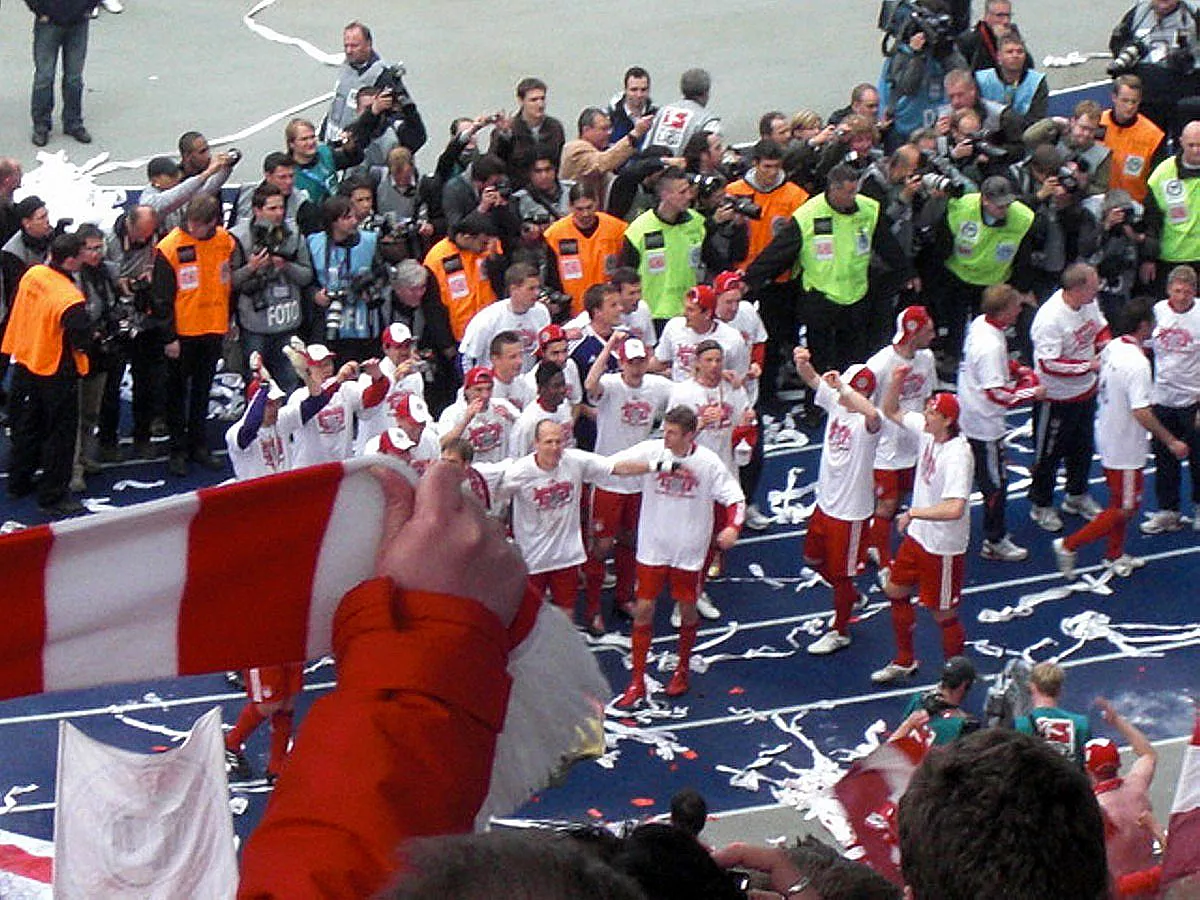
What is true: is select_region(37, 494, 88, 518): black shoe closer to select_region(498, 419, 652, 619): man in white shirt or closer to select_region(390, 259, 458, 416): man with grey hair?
select_region(390, 259, 458, 416): man with grey hair

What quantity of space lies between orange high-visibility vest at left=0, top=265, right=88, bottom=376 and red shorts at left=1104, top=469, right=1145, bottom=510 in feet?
18.7

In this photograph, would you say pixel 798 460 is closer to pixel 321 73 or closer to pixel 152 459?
pixel 152 459

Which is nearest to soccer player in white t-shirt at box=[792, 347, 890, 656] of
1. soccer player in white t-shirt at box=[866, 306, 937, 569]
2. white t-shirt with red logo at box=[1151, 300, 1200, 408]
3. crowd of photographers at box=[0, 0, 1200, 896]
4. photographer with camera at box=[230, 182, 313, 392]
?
crowd of photographers at box=[0, 0, 1200, 896]

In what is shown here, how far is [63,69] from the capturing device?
1852 cm

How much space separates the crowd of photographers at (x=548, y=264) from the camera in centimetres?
1191

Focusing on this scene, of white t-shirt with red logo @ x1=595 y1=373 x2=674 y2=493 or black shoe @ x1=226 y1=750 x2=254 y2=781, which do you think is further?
white t-shirt with red logo @ x1=595 y1=373 x2=674 y2=493

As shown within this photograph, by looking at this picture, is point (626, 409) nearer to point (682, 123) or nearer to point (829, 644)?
point (829, 644)

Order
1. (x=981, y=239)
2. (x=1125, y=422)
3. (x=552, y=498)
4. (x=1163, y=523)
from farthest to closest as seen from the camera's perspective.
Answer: (x=981, y=239)
(x=1163, y=523)
(x=1125, y=422)
(x=552, y=498)

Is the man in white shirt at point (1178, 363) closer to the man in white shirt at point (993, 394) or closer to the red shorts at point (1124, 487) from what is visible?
the red shorts at point (1124, 487)

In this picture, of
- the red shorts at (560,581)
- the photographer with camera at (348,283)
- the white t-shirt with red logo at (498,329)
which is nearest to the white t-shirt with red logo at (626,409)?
the white t-shirt with red logo at (498,329)

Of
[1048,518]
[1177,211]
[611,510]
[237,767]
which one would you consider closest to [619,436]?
[611,510]

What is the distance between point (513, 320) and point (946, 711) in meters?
4.53

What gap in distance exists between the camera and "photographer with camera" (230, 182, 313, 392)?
42.7ft

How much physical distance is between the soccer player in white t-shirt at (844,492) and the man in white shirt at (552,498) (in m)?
1.07
